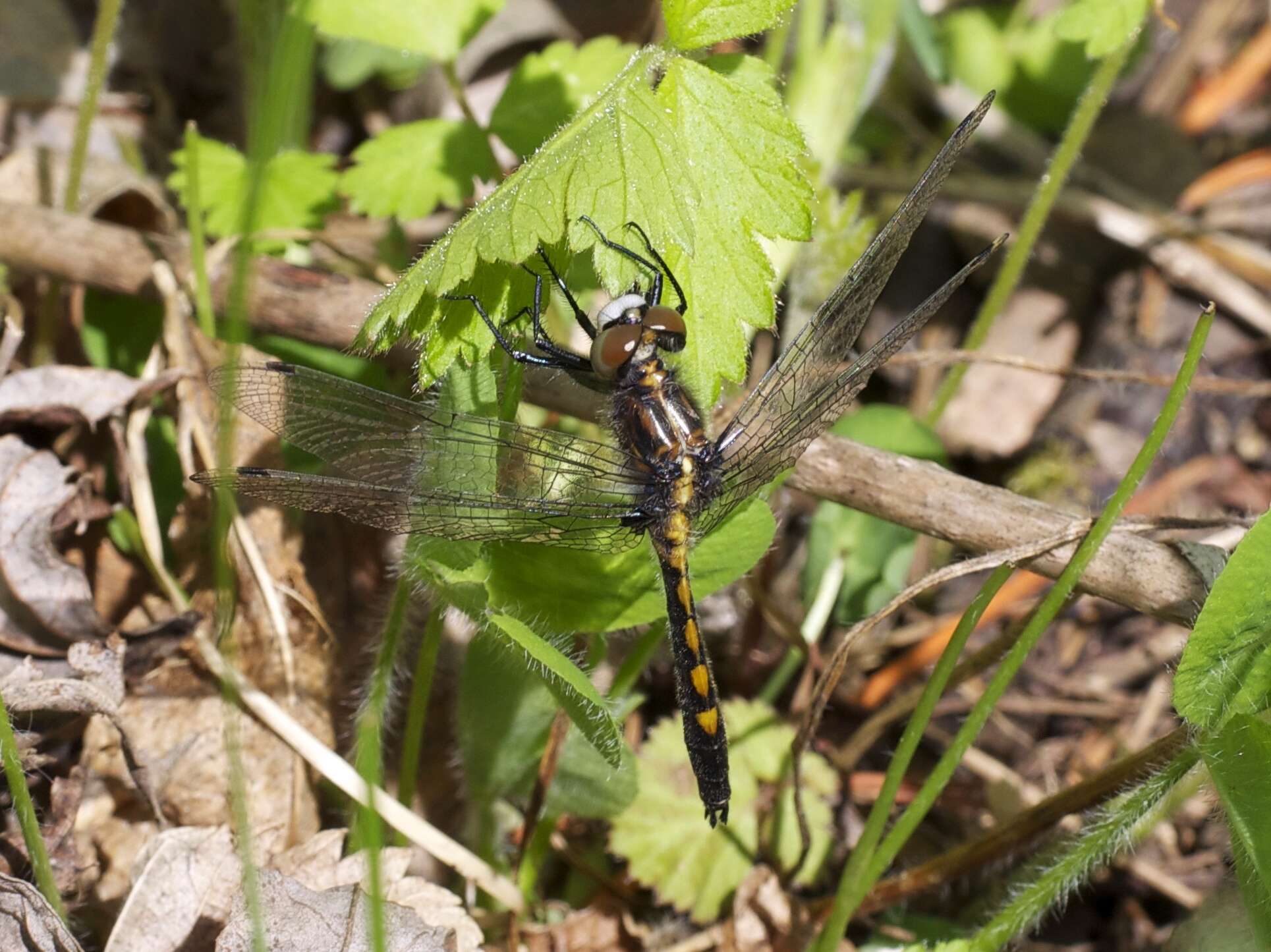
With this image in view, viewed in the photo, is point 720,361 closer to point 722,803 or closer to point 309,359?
point 722,803

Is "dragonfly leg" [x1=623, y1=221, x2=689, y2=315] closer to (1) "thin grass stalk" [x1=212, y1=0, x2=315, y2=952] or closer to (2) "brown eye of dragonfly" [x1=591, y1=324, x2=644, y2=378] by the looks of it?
(2) "brown eye of dragonfly" [x1=591, y1=324, x2=644, y2=378]

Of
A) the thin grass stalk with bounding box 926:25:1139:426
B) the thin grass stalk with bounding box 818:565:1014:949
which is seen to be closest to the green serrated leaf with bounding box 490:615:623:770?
the thin grass stalk with bounding box 818:565:1014:949

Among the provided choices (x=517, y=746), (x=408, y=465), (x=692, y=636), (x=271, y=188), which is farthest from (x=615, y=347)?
(x=271, y=188)

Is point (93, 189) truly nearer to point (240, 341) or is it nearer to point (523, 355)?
point (240, 341)

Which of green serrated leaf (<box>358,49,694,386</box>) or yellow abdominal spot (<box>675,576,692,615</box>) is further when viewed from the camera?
yellow abdominal spot (<box>675,576,692,615</box>)

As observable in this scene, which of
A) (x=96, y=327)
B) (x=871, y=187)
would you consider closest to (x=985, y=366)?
(x=871, y=187)

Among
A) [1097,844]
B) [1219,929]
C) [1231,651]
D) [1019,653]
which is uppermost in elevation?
[1231,651]
